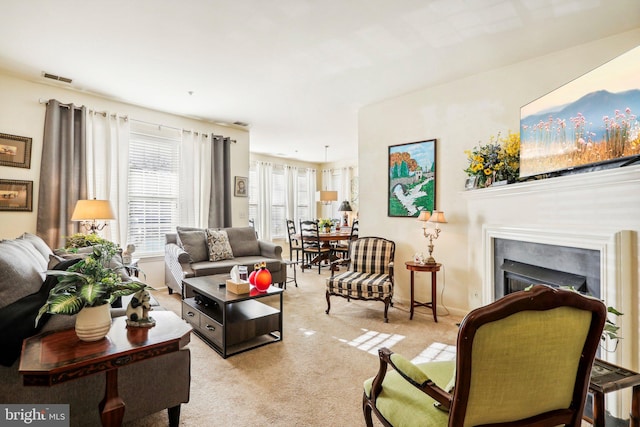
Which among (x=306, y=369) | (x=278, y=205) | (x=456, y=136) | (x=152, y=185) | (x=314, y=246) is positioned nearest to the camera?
(x=306, y=369)

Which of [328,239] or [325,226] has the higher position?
[325,226]

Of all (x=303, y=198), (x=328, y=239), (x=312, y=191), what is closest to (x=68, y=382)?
(x=328, y=239)

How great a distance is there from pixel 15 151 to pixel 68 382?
135 inches

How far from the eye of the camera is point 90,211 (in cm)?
355

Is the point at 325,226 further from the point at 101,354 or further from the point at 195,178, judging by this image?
the point at 101,354

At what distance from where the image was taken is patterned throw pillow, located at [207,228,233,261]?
4.50 metres

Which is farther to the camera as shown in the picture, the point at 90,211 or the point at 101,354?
the point at 90,211

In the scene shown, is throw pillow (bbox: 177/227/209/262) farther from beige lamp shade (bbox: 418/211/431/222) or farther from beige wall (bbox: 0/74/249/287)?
beige lamp shade (bbox: 418/211/431/222)

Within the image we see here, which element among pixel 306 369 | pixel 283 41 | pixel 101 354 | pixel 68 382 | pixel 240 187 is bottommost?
pixel 306 369

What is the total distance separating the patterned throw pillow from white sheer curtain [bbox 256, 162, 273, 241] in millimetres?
3108

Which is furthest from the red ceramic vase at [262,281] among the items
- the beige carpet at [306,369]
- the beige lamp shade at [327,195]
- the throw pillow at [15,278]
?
the beige lamp shade at [327,195]

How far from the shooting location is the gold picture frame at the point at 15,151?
347 centimetres

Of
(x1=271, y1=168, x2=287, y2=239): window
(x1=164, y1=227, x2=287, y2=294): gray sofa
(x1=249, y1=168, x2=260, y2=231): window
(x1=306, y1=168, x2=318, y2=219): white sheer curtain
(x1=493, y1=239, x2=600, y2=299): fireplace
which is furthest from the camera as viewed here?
(x1=306, y1=168, x2=318, y2=219): white sheer curtain

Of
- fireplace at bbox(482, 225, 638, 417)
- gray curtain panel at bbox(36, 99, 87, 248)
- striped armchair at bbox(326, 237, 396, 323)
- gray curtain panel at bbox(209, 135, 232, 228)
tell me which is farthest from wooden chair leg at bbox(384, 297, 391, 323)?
gray curtain panel at bbox(36, 99, 87, 248)
